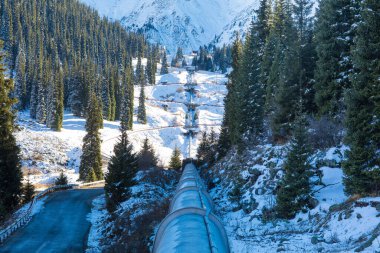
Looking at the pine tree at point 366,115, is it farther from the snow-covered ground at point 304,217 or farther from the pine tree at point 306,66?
the pine tree at point 306,66

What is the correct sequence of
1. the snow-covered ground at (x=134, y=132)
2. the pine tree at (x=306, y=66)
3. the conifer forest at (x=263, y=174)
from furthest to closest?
the snow-covered ground at (x=134, y=132), the pine tree at (x=306, y=66), the conifer forest at (x=263, y=174)

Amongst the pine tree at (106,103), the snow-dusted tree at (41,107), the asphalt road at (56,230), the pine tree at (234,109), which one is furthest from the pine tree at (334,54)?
the pine tree at (106,103)

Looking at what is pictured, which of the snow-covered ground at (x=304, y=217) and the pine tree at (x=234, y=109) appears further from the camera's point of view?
the pine tree at (x=234, y=109)

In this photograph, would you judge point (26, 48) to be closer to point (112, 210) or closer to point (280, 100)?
point (112, 210)

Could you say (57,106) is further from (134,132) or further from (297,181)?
(297,181)

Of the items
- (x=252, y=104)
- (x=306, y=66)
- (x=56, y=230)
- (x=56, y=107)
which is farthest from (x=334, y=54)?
(x=56, y=107)
